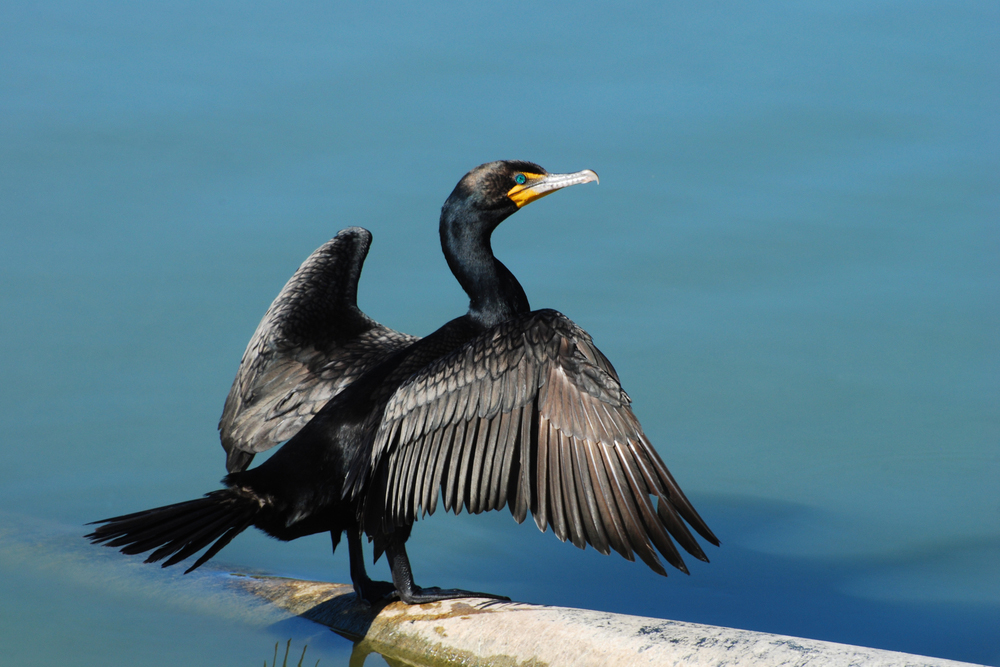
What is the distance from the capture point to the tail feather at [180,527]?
3.26 metres

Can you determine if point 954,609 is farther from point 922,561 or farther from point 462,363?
point 462,363

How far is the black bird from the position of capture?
10.4 ft

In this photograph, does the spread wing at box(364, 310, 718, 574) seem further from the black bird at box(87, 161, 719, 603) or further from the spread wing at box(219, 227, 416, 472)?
the spread wing at box(219, 227, 416, 472)

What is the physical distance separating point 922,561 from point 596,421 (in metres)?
2.42

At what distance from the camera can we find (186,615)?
4102 mm

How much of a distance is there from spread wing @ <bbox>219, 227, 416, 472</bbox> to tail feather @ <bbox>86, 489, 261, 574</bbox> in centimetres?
66

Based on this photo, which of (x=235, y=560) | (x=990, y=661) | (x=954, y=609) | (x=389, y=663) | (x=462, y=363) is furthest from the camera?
(x=235, y=560)

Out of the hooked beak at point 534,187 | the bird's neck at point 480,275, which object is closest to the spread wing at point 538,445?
the bird's neck at point 480,275

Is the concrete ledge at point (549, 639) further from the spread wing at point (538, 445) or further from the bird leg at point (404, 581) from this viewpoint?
the spread wing at point (538, 445)

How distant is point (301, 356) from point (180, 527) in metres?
1.17

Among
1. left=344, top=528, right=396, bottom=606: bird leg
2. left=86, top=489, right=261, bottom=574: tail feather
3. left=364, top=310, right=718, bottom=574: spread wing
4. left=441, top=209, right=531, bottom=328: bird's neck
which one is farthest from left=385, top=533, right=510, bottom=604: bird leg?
left=441, top=209, right=531, bottom=328: bird's neck

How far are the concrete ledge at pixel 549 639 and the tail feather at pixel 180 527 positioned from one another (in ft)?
2.10

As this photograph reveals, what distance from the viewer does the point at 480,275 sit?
162 inches

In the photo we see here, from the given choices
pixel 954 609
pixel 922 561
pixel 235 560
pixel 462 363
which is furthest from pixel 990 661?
pixel 235 560
